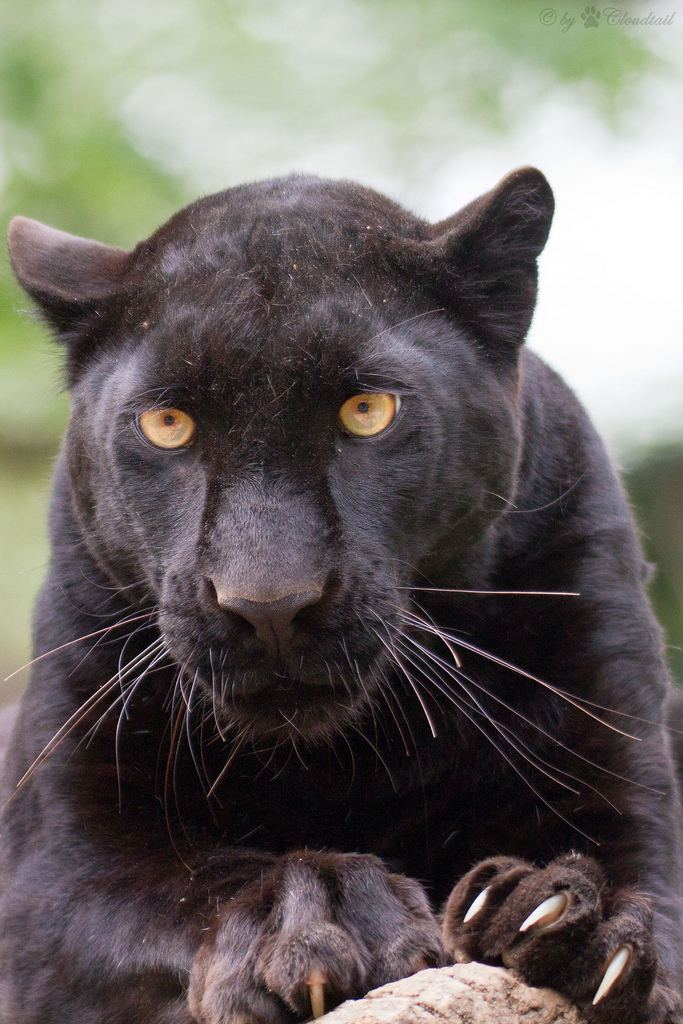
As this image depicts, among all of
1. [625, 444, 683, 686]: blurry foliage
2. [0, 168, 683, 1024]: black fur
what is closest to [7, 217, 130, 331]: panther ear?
[0, 168, 683, 1024]: black fur

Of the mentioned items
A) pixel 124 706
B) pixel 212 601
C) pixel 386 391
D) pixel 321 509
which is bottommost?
pixel 124 706

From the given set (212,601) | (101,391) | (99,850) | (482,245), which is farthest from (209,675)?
(482,245)

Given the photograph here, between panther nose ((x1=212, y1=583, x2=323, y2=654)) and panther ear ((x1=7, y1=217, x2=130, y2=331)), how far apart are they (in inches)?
43.9

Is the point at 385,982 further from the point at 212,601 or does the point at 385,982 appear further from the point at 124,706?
the point at 124,706

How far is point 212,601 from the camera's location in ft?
6.98

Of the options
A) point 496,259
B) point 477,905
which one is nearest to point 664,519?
point 496,259

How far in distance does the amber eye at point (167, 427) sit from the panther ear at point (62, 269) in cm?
52

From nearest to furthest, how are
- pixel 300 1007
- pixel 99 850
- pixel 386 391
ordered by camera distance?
pixel 300 1007 → pixel 386 391 → pixel 99 850

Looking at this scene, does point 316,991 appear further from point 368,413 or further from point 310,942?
point 368,413

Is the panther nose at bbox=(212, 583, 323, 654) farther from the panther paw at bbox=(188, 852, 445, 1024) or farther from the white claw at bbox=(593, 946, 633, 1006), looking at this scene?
the white claw at bbox=(593, 946, 633, 1006)

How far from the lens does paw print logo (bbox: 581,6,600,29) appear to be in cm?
620

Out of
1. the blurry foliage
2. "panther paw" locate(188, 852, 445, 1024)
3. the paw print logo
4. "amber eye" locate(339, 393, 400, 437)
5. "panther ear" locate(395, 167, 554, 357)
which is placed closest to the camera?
"panther paw" locate(188, 852, 445, 1024)

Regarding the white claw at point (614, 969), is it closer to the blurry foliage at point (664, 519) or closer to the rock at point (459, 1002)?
the rock at point (459, 1002)

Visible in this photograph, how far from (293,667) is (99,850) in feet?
2.59
